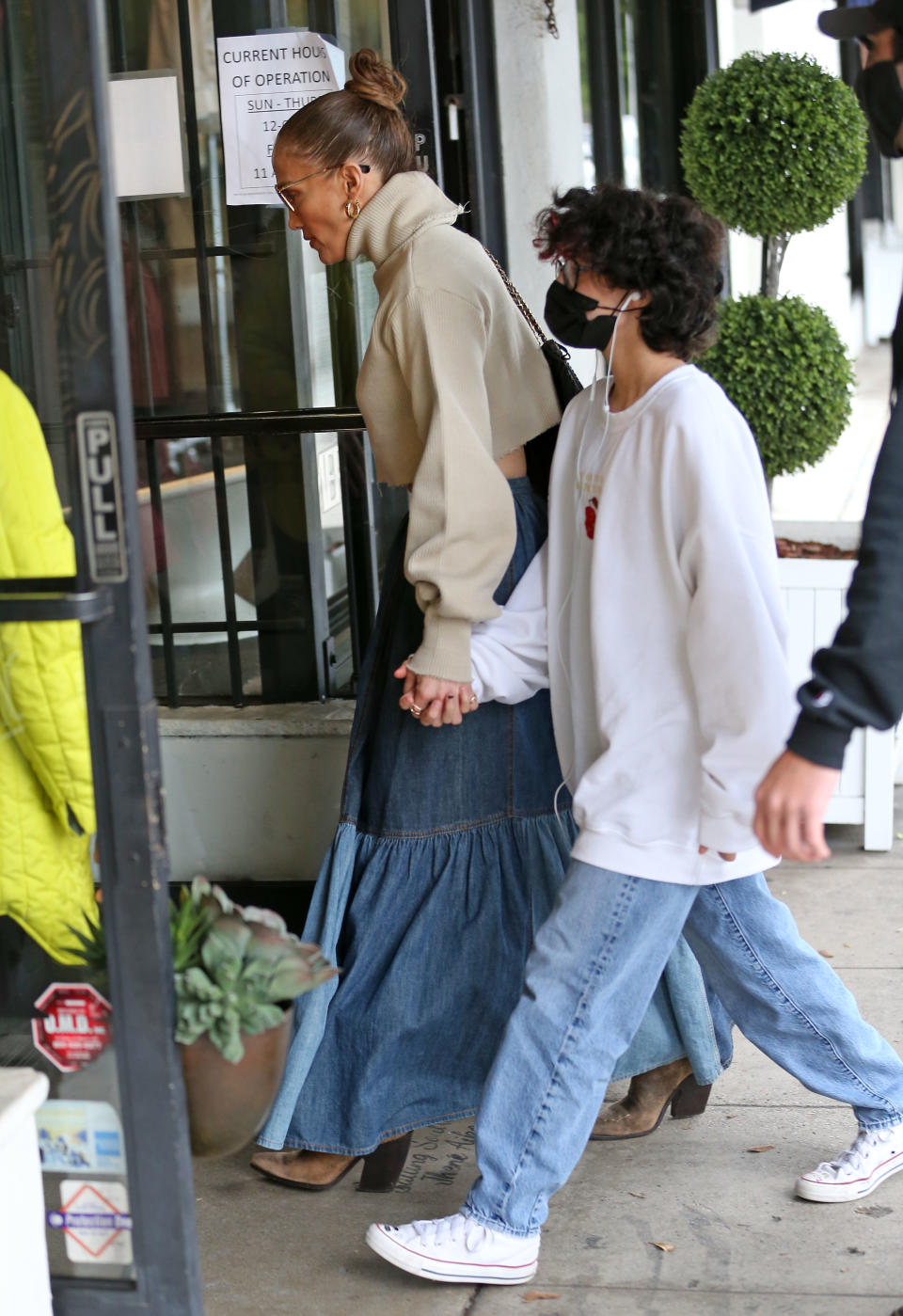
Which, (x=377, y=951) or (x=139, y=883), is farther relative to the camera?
(x=377, y=951)

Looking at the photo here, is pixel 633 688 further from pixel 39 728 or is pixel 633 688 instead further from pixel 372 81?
pixel 372 81

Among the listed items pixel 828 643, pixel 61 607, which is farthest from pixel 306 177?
pixel 828 643

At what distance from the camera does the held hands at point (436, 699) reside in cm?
244

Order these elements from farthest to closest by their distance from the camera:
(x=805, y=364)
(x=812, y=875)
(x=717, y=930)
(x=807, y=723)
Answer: (x=805, y=364)
(x=812, y=875)
(x=717, y=930)
(x=807, y=723)

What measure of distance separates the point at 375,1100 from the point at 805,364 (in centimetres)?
276

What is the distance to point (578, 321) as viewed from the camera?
7.61ft

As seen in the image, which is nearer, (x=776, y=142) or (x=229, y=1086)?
(x=229, y=1086)

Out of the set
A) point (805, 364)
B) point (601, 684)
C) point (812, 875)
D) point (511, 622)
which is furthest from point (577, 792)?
point (805, 364)

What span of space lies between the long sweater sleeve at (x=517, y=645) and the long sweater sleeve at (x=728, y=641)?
412 mm

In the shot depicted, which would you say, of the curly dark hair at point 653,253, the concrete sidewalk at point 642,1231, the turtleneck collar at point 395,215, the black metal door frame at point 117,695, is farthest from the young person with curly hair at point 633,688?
the black metal door frame at point 117,695

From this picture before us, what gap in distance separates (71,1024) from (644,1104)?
136 centimetres

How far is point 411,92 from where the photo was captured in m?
3.35

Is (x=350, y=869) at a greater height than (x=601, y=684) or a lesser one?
lesser

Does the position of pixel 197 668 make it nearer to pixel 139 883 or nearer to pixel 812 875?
pixel 812 875
